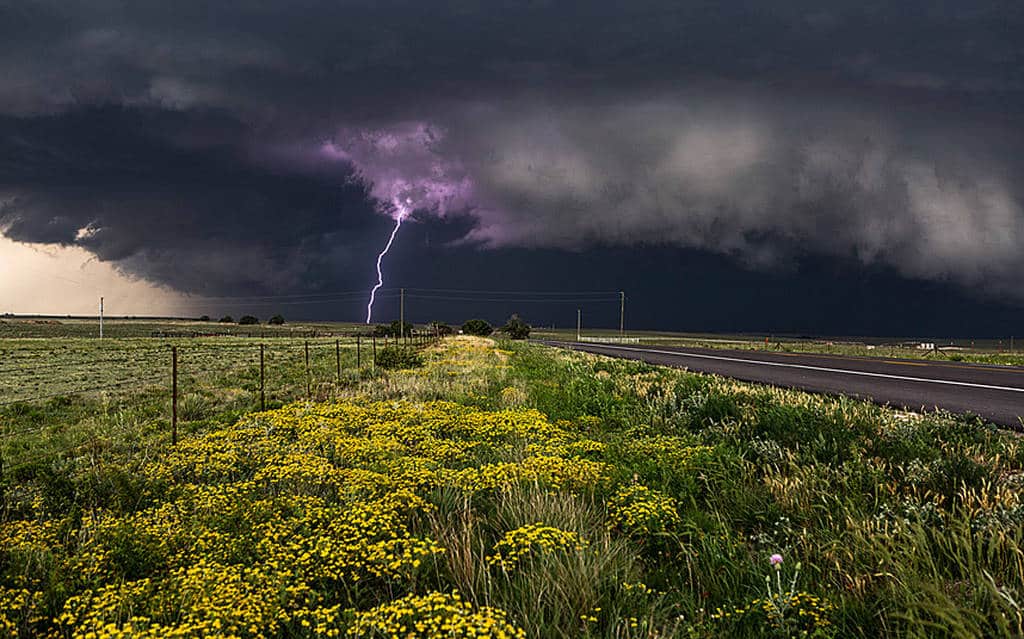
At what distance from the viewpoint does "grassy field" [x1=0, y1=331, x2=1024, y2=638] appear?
3232 millimetres

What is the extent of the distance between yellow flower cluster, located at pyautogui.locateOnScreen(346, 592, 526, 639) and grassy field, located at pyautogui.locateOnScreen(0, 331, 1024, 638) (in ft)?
0.10

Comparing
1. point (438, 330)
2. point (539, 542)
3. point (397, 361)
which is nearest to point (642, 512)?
point (539, 542)

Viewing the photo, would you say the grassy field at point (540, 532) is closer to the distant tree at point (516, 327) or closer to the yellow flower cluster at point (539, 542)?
the yellow flower cluster at point (539, 542)

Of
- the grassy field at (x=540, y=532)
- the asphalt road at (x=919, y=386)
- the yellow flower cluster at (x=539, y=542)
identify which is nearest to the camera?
the grassy field at (x=540, y=532)

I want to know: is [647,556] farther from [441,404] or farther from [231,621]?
[441,404]

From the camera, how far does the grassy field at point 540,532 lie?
323 centimetres

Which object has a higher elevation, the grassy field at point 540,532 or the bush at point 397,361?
the grassy field at point 540,532

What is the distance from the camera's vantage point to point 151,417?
550 inches

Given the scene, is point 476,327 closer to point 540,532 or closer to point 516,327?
point 516,327

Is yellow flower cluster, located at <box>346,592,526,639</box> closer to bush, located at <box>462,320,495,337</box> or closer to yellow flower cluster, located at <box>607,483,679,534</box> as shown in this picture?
yellow flower cluster, located at <box>607,483,679,534</box>

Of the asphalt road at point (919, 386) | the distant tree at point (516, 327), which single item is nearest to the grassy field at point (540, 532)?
the asphalt road at point (919, 386)

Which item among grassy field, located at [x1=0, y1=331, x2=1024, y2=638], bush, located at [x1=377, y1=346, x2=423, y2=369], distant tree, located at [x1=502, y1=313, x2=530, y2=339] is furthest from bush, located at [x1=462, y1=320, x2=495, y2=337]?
grassy field, located at [x1=0, y1=331, x2=1024, y2=638]

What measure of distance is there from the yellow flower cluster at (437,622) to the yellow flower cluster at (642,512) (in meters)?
1.66

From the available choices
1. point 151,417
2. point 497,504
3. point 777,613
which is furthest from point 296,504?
point 151,417
